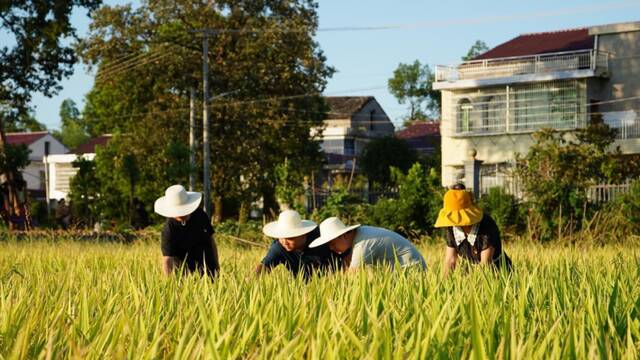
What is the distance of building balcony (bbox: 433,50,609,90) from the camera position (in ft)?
124

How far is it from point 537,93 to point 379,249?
106 feet

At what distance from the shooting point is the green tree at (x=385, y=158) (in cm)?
5259

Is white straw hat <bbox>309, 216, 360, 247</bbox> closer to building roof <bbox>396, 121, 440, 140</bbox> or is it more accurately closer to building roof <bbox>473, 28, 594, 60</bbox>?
building roof <bbox>473, 28, 594, 60</bbox>

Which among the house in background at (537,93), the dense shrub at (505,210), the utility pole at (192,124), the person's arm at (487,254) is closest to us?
the person's arm at (487,254)

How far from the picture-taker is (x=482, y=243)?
8.26m

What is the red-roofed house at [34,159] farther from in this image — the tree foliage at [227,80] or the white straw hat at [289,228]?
the white straw hat at [289,228]

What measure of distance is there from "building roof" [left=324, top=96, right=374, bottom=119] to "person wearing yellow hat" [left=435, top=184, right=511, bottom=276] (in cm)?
6013

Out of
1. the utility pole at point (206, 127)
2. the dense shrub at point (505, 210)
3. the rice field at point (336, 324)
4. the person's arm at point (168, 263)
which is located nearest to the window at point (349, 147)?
the utility pole at point (206, 127)

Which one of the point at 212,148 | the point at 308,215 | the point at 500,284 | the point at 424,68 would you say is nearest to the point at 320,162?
the point at 212,148

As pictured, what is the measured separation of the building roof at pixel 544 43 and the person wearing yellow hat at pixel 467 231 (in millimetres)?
32618

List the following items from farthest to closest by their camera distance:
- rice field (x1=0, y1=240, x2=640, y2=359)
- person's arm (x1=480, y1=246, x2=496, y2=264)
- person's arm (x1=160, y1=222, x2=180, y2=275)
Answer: person's arm (x1=160, y1=222, x2=180, y2=275), person's arm (x1=480, y1=246, x2=496, y2=264), rice field (x1=0, y1=240, x2=640, y2=359)

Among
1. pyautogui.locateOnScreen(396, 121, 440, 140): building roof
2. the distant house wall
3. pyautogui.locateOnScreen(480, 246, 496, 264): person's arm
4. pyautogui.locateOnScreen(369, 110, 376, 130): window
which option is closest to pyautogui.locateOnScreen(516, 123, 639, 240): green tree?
pyautogui.locateOnScreen(480, 246, 496, 264): person's arm

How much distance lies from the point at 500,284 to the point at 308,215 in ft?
56.4

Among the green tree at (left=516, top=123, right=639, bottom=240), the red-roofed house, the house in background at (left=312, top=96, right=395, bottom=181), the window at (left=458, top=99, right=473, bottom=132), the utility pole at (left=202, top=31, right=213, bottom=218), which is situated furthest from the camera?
the red-roofed house
